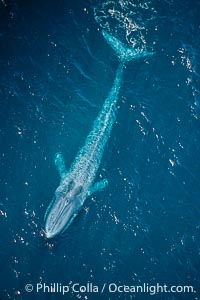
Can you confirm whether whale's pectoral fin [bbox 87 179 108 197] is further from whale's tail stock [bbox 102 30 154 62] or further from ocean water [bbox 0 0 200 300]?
whale's tail stock [bbox 102 30 154 62]

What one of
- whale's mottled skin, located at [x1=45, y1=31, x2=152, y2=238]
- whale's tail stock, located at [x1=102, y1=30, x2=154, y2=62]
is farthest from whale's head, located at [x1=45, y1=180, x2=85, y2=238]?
whale's tail stock, located at [x1=102, y1=30, x2=154, y2=62]

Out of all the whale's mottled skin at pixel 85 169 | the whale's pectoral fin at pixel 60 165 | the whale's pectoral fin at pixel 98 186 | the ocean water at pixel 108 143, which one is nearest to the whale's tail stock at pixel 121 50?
the whale's mottled skin at pixel 85 169

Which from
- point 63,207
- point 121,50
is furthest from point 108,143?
point 121,50

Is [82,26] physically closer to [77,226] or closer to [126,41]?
[126,41]

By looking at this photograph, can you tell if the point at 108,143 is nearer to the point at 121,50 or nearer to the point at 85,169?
the point at 85,169

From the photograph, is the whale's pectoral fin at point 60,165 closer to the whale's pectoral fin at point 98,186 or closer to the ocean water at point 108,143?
the ocean water at point 108,143
